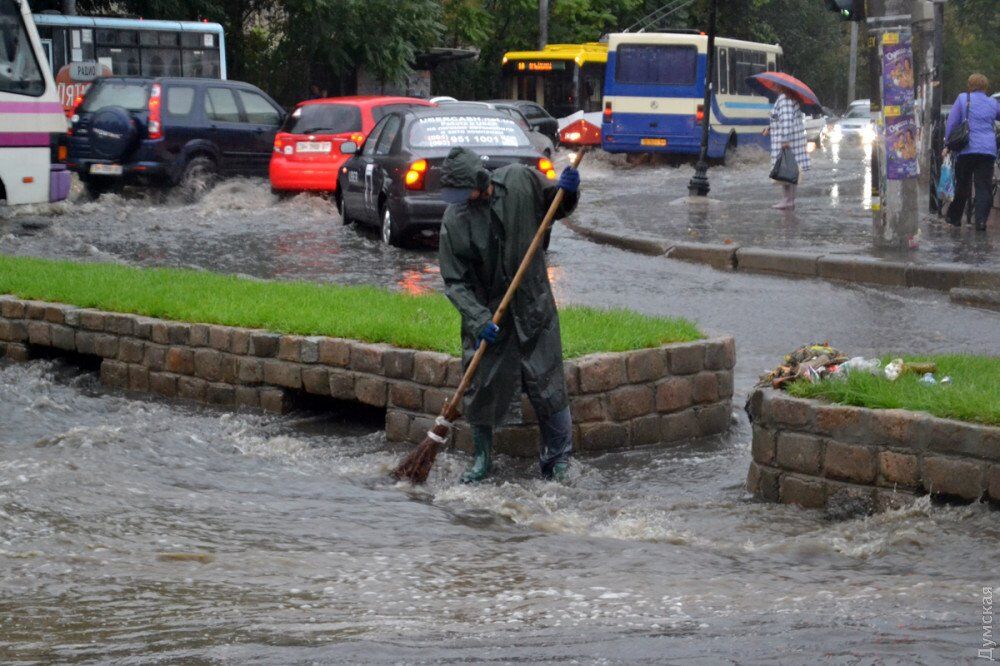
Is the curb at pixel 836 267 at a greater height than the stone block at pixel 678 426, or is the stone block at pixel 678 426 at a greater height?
the curb at pixel 836 267

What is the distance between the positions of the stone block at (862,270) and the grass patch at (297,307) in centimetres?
492

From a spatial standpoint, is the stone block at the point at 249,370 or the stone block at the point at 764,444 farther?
the stone block at the point at 249,370

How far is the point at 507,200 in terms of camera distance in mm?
6832

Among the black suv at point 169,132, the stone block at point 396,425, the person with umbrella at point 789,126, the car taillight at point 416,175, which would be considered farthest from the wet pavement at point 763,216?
the stone block at point 396,425

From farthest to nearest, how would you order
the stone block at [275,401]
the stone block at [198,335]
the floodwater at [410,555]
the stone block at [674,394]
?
1. the stone block at [198,335]
2. the stone block at [275,401]
3. the stone block at [674,394]
4. the floodwater at [410,555]

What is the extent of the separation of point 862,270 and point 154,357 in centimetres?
710

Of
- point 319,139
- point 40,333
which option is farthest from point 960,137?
point 40,333

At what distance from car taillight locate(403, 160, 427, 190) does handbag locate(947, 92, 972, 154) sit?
18.5 ft

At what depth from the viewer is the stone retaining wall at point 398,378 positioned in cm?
753

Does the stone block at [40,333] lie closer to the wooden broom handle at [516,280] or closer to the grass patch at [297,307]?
the grass patch at [297,307]

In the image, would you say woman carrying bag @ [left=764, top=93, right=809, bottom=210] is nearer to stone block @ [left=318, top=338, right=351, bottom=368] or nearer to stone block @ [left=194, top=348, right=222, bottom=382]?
stone block @ [left=194, top=348, right=222, bottom=382]

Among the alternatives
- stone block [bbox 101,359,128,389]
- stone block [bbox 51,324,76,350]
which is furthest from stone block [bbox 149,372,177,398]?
stone block [bbox 51,324,76,350]

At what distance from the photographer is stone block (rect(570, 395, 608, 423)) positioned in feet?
24.5

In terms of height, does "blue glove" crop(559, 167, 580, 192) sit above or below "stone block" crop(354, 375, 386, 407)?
above
